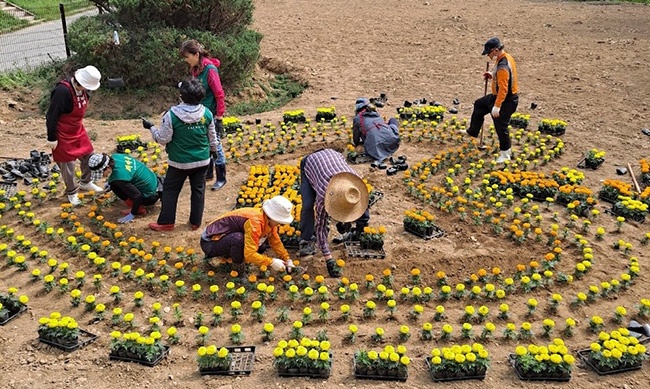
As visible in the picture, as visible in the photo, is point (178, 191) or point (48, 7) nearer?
point (178, 191)

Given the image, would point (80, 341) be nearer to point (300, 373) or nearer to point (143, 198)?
point (300, 373)

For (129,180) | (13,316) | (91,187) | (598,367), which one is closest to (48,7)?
(91,187)

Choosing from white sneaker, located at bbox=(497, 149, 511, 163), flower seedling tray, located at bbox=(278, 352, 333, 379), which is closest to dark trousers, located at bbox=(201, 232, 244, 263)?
flower seedling tray, located at bbox=(278, 352, 333, 379)

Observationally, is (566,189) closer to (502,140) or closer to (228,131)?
(502,140)

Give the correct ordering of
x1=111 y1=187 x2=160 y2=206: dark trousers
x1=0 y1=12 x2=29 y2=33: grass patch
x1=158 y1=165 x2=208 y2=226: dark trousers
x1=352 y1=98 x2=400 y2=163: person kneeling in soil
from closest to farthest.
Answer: x1=158 y1=165 x2=208 y2=226: dark trousers → x1=111 y1=187 x2=160 y2=206: dark trousers → x1=352 y1=98 x2=400 y2=163: person kneeling in soil → x1=0 y1=12 x2=29 y2=33: grass patch

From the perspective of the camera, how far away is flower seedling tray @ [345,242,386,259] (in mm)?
6593

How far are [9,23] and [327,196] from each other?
19.6 m

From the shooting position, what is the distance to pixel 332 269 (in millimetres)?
6148

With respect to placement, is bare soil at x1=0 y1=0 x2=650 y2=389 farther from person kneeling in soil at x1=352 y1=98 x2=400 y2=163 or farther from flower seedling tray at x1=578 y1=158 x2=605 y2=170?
person kneeling in soil at x1=352 y1=98 x2=400 y2=163

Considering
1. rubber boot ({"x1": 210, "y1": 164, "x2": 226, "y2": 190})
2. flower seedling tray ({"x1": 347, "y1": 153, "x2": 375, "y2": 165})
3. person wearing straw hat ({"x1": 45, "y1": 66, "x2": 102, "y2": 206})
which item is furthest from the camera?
flower seedling tray ({"x1": 347, "y1": 153, "x2": 375, "y2": 165})

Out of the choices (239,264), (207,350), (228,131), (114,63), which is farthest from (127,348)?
(114,63)

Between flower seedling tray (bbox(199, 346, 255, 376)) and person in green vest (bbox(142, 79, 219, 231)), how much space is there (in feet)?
8.02

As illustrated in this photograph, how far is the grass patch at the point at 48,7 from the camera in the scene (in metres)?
22.6

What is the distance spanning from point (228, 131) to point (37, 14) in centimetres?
1644
